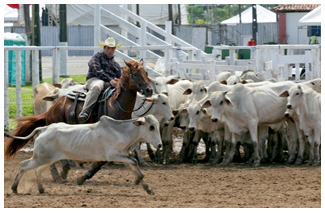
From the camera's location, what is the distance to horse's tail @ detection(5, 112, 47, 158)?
40.2ft

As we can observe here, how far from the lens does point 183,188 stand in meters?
11.0

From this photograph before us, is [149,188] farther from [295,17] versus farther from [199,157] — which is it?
[295,17]

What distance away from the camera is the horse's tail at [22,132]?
40.2 feet

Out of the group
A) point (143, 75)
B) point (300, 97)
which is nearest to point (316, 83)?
point (300, 97)

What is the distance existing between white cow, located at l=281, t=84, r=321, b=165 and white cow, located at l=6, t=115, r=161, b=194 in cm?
363

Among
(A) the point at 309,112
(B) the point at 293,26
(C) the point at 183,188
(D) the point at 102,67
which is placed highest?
(B) the point at 293,26

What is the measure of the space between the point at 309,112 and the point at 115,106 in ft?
10.4

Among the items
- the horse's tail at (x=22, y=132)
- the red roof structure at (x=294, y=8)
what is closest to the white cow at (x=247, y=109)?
the horse's tail at (x=22, y=132)

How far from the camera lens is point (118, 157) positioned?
10.4 metres

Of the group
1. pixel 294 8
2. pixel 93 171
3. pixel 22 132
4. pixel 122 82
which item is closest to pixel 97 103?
pixel 122 82

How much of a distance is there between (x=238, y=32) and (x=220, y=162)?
44779 mm

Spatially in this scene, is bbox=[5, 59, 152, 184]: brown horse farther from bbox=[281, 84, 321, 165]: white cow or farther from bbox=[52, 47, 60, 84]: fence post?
bbox=[52, 47, 60, 84]: fence post

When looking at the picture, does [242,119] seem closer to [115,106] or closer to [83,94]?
[115,106]

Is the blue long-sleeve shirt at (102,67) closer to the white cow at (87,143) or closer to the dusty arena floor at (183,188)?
the dusty arena floor at (183,188)
